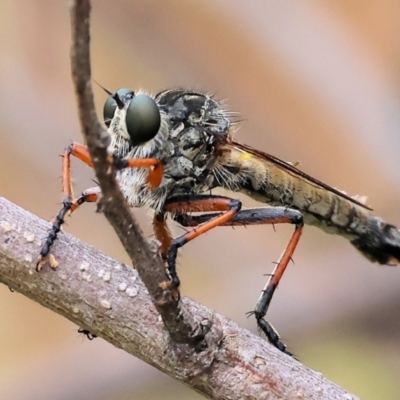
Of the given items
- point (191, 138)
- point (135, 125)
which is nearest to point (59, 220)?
point (135, 125)

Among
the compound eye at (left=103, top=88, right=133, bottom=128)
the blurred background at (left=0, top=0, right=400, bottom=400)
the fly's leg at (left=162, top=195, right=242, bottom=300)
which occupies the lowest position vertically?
the fly's leg at (left=162, top=195, right=242, bottom=300)

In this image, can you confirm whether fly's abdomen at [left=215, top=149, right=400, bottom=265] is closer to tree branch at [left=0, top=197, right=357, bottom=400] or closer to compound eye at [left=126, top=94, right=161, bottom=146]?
compound eye at [left=126, top=94, right=161, bottom=146]

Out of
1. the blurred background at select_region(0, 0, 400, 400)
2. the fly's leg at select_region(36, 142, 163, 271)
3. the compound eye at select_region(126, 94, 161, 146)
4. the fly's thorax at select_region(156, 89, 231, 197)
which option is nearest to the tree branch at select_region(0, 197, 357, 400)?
the fly's leg at select_region(36, 142, 163, 271)

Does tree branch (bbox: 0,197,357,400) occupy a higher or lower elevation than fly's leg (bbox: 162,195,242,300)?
lower

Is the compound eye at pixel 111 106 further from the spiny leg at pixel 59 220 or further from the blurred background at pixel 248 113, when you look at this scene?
the blurred background at pixel 248 113

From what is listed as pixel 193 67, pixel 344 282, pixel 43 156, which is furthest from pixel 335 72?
pixel 43 156

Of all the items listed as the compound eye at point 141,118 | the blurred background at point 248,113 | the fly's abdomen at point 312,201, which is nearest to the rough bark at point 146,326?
the compound eye at point 141,118
